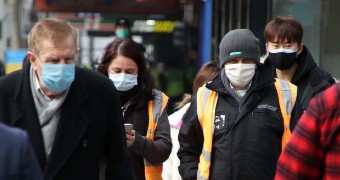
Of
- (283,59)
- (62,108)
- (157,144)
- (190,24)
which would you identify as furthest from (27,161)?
(190,24)

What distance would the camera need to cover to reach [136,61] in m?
5.46

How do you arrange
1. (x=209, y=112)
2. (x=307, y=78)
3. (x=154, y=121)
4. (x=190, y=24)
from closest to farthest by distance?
(x=209, y=112) < (x=154, y=121) < (x=307, y=78) < (x=190, y=24)

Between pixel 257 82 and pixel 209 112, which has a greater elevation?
pixel 257 82

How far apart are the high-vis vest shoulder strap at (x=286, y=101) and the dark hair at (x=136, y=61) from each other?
0.86 meters

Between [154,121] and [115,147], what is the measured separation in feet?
3.86

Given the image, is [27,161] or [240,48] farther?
[240,48]

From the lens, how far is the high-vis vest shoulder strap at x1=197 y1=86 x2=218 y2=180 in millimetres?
4824

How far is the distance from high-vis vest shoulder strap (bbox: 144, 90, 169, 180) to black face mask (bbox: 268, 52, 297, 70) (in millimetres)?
786

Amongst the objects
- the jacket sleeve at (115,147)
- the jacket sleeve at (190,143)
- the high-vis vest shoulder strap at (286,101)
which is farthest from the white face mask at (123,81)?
the jacket sleeve at (115,147)

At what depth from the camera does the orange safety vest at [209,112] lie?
4.82 m

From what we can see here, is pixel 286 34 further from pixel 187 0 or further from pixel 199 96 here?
pixel 187 0

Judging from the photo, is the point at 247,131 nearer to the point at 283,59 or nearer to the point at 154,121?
the point at 154,121

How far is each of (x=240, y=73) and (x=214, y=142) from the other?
40 cm

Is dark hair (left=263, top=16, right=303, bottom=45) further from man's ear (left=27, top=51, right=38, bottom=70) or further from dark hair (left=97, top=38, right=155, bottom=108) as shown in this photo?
man's ear (left=27, top=51, right=38, bottom=70)
